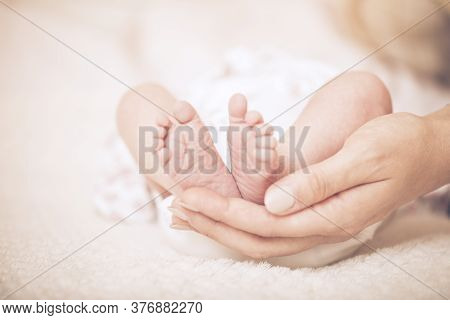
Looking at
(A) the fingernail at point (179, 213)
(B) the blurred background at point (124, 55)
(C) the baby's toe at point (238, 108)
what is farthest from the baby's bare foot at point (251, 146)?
(B) the blurred background at point (124, 55)

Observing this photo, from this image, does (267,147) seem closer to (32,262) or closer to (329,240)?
(329,240)

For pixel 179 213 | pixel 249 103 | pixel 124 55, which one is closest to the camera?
pixel 179 213

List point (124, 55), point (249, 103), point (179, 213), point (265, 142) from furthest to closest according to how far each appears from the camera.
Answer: point (124, 55) < point (249, 103) < point (179, 213) < point (265, 142)

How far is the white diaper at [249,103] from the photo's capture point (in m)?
0.70

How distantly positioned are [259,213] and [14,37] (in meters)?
1.13

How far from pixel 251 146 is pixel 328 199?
14cm

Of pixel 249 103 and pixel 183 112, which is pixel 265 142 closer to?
pixel 183 112

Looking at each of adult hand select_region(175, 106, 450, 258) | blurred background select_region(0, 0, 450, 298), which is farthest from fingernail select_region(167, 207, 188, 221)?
blurred background select_region(0, 0, 450, 298)

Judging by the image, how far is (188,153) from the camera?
2.02ft

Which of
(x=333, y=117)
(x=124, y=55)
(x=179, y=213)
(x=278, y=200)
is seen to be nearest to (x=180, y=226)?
(x=179, y=213)

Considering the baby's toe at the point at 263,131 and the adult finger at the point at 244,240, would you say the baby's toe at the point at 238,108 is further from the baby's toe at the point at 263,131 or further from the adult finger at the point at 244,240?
the adult finger at the point at 244,240

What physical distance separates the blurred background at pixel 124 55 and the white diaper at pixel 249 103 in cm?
18

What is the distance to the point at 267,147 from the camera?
1.80ft

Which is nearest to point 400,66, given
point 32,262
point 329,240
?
point 329,240
